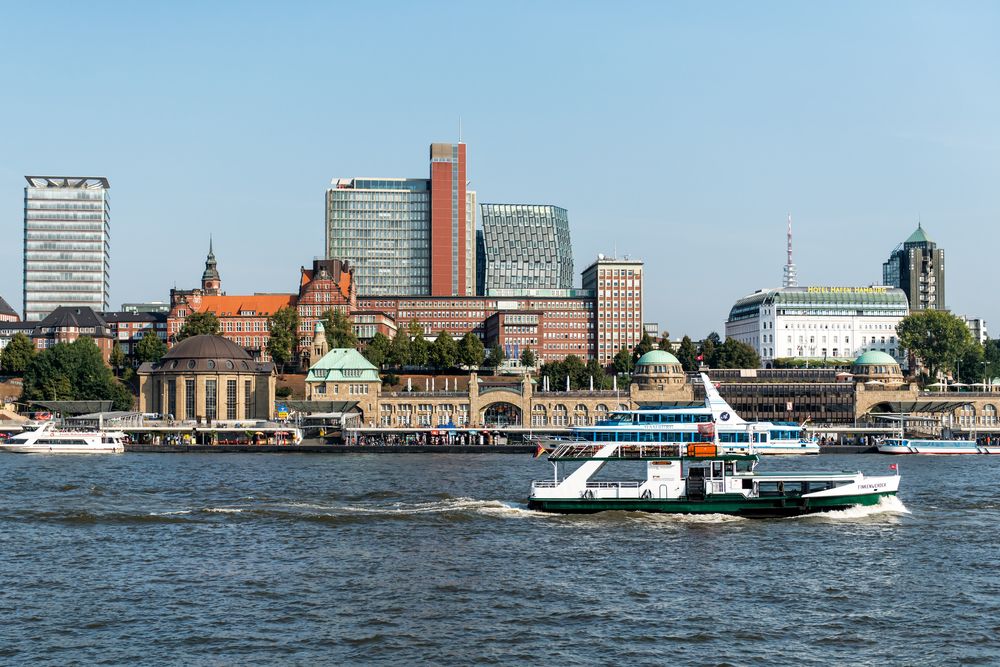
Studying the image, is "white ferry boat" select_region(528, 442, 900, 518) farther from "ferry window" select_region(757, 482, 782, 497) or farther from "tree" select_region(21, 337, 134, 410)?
"tree" select_region(21, 337, 134, 410)

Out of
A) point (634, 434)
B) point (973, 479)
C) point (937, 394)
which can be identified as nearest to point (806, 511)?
point (634, 434)

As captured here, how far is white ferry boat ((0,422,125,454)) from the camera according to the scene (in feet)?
465

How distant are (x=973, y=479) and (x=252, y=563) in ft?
235

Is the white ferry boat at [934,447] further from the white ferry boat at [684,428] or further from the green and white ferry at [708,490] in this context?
the green and white ferry at [708,490]

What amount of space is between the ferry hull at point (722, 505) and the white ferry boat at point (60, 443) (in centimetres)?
8592

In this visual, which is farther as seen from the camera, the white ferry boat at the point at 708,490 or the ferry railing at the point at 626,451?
the ferry railing at the point at 626,451

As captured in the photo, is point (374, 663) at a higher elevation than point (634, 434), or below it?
below

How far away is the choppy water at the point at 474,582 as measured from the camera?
4150cm

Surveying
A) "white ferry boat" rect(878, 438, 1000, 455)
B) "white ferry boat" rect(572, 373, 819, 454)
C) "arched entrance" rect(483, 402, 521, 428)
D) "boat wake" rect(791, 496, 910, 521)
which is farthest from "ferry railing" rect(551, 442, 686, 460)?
"arched entrance" rect(483, 402, 521, 428)

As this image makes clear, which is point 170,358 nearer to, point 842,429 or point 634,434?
point 842,429

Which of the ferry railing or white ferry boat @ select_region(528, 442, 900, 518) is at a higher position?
the ferry railing

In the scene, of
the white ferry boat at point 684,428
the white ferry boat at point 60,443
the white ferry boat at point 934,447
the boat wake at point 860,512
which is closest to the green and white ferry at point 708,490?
the boat wake at point 860,512

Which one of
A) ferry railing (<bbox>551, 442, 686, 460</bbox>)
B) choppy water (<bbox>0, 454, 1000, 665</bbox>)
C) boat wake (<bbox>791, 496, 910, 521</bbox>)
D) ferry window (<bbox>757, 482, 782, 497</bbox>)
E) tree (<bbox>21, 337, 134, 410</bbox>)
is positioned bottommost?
choppy water (<bbox>0, 454, 1000, 665</bbox>)

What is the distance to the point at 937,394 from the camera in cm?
19150
